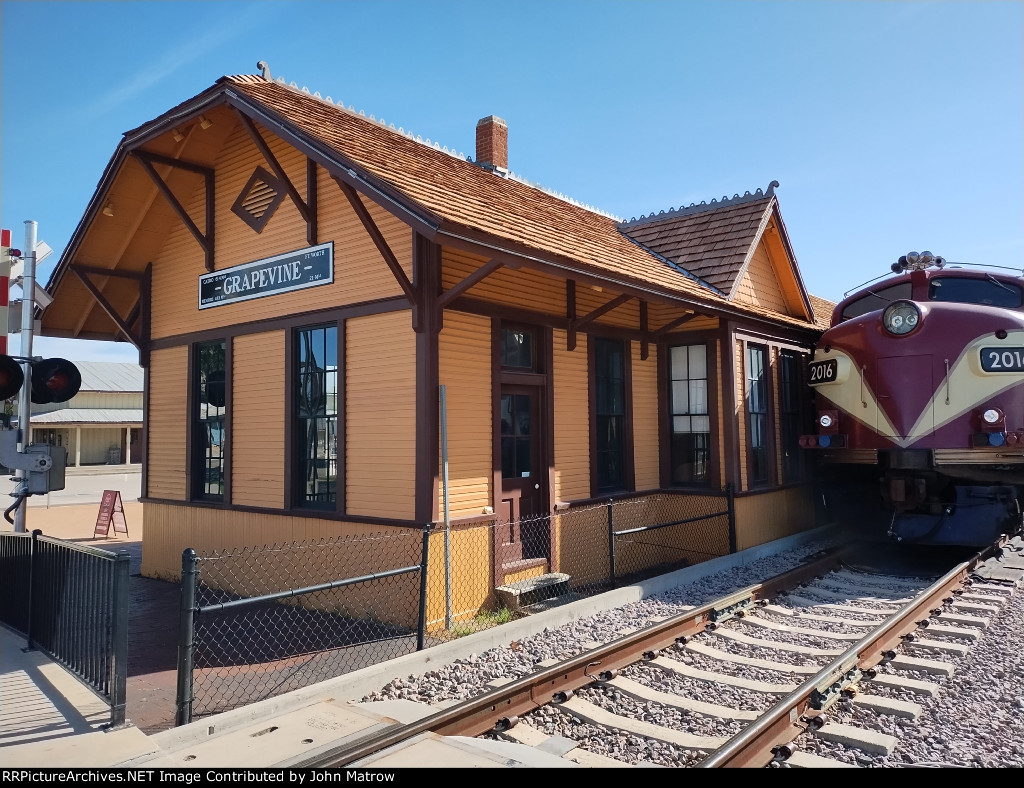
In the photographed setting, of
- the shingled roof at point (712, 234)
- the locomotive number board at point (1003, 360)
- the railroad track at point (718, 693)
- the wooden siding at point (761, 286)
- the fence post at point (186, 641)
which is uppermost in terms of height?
the shingled roof at point (712, 234)

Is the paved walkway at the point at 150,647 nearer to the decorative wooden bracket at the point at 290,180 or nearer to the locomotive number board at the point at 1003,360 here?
the decorative wooden bracket at the point at 290,180

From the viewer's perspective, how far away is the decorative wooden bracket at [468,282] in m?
6.75

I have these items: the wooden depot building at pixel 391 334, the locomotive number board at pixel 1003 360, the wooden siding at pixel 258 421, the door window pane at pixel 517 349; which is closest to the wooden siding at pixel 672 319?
the wooden depot building at pixel 391 334

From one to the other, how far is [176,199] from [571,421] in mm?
5881

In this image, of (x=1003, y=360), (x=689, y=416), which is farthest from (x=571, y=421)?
(x=1003, y=360)

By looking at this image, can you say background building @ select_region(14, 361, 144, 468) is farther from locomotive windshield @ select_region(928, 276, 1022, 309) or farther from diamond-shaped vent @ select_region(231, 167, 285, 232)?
locomotive windshield @ select_region(928, 276, 1022, 309)

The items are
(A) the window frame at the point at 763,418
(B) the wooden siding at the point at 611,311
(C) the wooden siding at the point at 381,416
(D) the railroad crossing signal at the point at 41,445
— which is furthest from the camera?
(A) the window frame at the point at 763,418

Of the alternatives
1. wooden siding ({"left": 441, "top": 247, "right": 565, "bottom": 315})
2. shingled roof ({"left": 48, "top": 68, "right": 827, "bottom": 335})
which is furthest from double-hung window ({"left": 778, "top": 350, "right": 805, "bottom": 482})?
wooden siding ({"left": 441, "top": 247, "right": 565, "bottom": 315})

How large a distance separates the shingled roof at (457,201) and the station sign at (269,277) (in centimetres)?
145

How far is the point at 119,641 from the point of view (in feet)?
15.3

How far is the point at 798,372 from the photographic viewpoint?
1288cm

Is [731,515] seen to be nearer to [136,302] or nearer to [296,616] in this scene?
[296,616]

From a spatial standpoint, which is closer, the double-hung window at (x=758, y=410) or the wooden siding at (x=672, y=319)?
Answer: the wooden siding at (x=672, y=319)

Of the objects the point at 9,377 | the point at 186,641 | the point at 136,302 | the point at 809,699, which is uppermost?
Result: the point at 136,302
